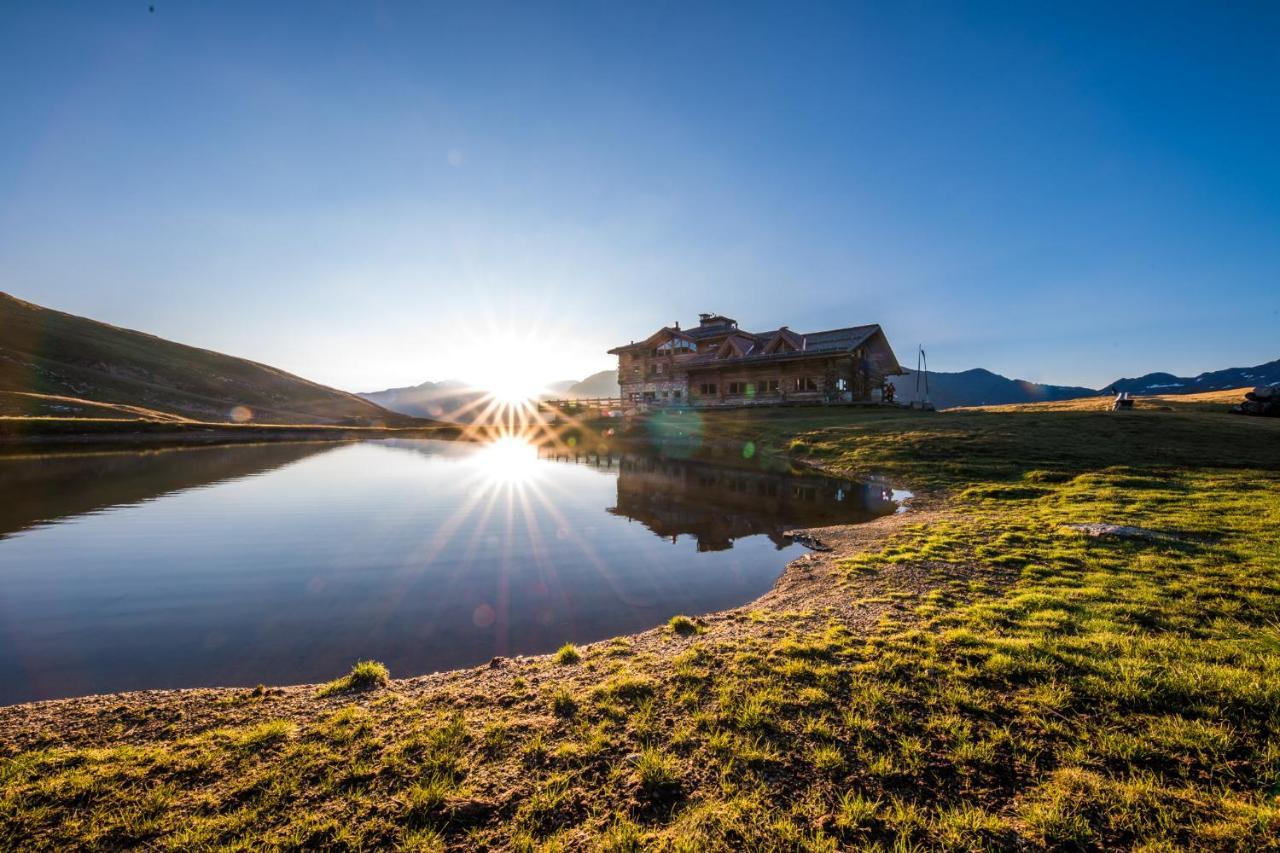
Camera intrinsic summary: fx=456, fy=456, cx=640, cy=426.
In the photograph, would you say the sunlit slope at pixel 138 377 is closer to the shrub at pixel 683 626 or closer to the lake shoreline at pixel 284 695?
the lake shoreline at pixel 284 695

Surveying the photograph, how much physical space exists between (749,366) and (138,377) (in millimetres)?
113303

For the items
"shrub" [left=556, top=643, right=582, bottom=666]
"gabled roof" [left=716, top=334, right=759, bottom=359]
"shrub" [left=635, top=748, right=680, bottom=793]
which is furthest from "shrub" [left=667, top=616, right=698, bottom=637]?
"gabled roof" [left=716, top=334, right=759, bottom=359]

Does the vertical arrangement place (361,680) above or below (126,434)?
below

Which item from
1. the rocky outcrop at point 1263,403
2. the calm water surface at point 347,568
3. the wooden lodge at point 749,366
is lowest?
the calm water surface at point 347,568

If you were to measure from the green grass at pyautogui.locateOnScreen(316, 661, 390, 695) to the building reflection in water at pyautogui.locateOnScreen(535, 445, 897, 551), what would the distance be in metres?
8.74

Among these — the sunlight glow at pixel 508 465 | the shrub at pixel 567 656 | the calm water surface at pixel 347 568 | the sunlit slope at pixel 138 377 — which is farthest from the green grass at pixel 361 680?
the sunlit slope at pixel 138 377

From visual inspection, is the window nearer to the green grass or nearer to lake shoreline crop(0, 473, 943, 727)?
lake shoreline crop(0, 473, 943, 727)

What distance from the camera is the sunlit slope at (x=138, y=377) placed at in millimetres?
69938

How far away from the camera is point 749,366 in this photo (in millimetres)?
52000

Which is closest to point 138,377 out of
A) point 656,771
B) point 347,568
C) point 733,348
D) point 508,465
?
point 508,465

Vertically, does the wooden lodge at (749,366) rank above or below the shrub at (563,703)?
above

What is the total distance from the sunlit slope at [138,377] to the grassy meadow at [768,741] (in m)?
75.5

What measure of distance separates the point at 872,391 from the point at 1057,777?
5436 centimetres

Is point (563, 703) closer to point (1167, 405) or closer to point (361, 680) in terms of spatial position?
point (361, 680)
